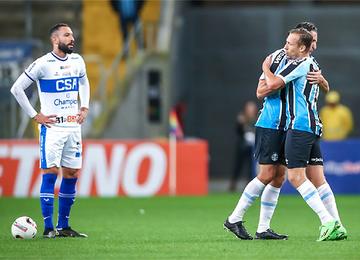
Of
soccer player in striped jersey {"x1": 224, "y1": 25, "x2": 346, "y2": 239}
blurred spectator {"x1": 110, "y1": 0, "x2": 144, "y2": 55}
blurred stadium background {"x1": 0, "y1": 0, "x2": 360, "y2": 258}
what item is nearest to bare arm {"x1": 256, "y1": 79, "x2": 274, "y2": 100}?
soccer player in striped jersey {"x1": 224, "y1": 25, "x2": 346, "y2": 239}

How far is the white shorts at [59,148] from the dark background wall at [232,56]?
1299 centimetres

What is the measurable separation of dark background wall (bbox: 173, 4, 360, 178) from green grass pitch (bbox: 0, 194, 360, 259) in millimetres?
5987

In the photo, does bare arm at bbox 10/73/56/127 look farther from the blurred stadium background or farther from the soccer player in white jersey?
the blurred stadium background

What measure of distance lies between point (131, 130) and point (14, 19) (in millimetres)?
4166

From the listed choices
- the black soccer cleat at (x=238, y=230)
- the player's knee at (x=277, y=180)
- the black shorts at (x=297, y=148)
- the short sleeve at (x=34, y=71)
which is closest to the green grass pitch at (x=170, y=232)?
the black soccer cleat at (x=238, y=230)

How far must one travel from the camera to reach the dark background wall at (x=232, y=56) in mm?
26625

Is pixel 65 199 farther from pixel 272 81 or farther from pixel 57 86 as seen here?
pixel 272 81

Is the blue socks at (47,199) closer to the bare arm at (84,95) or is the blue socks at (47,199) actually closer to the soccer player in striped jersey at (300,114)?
the bare arm at (84,95)

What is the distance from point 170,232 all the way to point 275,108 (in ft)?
7.75

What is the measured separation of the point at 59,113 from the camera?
13.1m

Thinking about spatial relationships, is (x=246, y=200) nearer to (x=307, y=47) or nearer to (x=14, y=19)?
(x=307, y=47)

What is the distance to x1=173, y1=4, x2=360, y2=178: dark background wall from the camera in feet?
87.4

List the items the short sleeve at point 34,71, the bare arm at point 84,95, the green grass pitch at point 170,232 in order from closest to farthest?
the green grass pitch at point 170,232
the short sleeve at point 34,71
the bare arm at point 84,95

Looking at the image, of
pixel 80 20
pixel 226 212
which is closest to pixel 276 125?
pixel 226 212
